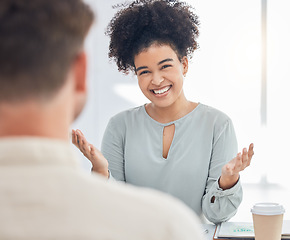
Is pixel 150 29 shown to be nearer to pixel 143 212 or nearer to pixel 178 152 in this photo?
pixel 178 152

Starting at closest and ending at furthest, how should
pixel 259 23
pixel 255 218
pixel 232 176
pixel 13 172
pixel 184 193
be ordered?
pixel 13 172
pixel 255 218
pixel 232 176
pixel 184 193
pixel 259 23

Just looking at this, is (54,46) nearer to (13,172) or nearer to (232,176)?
(13,172)

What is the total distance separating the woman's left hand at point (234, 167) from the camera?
162cm

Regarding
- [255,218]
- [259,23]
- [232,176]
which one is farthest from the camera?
[259,23]

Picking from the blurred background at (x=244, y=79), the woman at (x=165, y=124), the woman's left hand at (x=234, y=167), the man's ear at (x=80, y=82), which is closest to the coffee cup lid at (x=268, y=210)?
the woman's left hand at (x=234, y=167)

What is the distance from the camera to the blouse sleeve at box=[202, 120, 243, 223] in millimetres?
1795

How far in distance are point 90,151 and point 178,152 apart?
19.5 inches

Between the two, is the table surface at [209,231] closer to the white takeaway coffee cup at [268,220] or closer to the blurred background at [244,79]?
the white takeaway coffee cup at [268,220]

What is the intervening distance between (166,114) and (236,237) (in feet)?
2.80

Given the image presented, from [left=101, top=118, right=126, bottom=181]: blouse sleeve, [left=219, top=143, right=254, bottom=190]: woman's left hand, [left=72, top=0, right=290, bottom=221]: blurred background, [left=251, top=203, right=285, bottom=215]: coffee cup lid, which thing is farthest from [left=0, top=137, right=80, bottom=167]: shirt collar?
[left=72, top=0, right=290, bottom=221]: blurred background

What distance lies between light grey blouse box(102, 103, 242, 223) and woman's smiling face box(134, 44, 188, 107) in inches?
7.3

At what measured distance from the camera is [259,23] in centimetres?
534

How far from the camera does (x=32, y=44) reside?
0.55 m

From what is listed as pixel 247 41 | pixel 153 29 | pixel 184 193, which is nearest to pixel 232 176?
pixel 184 193
